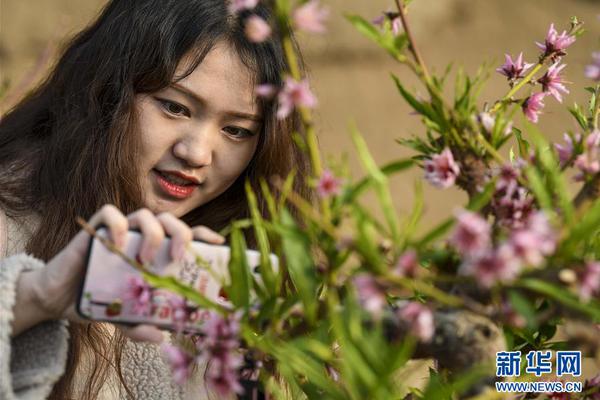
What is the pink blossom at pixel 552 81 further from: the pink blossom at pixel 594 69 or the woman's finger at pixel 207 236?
the woman's finger at pixel 207 236

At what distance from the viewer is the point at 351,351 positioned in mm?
528

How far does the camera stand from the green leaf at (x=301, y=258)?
0.57 metres

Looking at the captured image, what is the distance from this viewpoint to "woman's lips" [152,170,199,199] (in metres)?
1.18

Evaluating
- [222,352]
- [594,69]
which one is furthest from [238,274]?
Answer: [594,69]

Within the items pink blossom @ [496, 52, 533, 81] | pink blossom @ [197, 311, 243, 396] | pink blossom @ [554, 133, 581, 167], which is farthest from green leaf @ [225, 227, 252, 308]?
pink blossom @ [496, 52, 533, 81]

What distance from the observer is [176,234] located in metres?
0.66

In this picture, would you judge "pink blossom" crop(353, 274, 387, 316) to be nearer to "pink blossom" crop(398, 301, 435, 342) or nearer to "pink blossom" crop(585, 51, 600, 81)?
"pink blossom" crop(398, 301, 435, 342)

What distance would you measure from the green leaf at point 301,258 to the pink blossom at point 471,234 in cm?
11

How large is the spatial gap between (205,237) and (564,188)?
266mm

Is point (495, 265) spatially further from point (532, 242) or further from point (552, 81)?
point (552, 81)

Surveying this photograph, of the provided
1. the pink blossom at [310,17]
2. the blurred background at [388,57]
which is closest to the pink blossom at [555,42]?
the pink blossom at [310,17]

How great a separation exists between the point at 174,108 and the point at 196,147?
0.25 feet

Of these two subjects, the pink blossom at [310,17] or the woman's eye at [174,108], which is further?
the woman's eye at [174,108]

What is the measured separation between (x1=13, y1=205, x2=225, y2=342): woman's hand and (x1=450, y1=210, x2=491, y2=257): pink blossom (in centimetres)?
23
